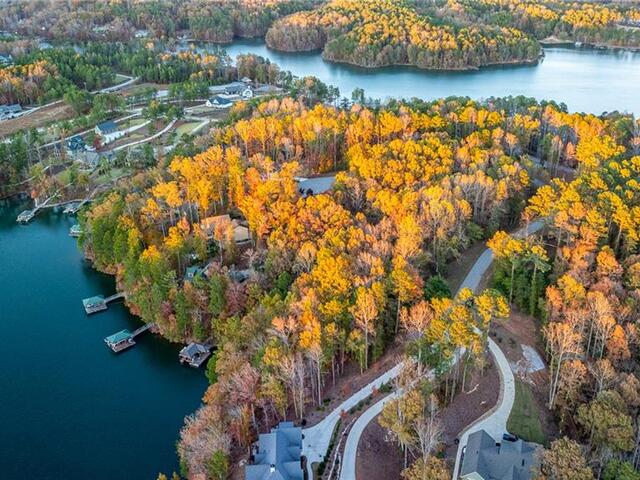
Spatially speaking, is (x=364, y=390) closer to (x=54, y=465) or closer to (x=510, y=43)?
(x=54, y=465)

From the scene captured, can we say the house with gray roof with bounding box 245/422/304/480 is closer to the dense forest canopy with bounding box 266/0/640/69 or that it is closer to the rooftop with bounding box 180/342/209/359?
the rooftop with bounding box 180/342/209/359

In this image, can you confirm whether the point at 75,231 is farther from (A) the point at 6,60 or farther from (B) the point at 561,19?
(B) the point at 561,19

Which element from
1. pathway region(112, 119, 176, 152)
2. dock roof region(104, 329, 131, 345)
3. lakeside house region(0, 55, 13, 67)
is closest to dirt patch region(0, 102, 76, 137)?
pathway region(112, 119, 176, 152)

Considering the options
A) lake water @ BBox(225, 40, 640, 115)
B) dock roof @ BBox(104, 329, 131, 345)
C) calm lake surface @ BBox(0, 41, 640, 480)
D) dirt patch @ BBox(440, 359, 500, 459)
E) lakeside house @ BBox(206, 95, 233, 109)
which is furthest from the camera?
lake water @ BBox(225, 40, 640, 115)

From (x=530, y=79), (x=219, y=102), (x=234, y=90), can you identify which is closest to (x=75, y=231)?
(x=219, y=102)

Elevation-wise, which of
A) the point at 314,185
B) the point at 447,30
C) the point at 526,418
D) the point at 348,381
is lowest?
the point at 348,381
